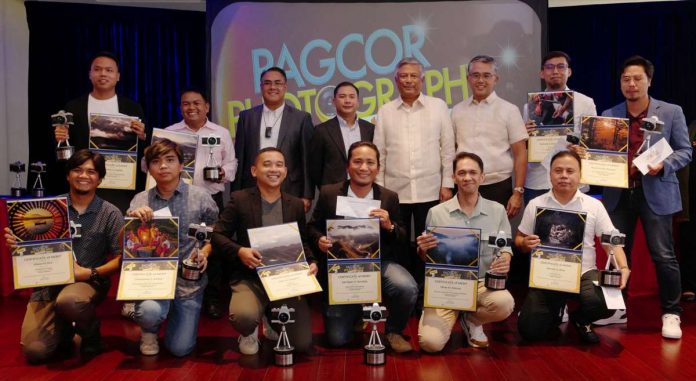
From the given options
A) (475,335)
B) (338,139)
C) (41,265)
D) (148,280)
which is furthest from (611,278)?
(41,265)

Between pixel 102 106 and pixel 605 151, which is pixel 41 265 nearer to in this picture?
pixel 102 106

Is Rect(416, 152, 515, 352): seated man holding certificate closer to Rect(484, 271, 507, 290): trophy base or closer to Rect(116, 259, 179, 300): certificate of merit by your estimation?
Rect(484, 271, 507, 290): trophy base

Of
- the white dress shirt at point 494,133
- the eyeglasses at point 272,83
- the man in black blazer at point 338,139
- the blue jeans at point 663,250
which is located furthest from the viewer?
the eyeglasses at point 272,83

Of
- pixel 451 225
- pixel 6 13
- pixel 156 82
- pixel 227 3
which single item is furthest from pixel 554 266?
pixel 6 13

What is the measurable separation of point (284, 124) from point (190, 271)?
170 cm

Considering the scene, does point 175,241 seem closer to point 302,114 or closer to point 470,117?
point 302,114

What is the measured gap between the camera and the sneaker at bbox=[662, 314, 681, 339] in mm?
4387

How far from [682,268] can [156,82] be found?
562cm

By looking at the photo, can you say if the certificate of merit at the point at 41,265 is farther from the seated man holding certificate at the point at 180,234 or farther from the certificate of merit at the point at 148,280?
the seated man holding certificate at the point at 180,234

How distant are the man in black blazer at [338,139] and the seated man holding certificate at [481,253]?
0.99 m

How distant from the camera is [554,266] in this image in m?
4.20

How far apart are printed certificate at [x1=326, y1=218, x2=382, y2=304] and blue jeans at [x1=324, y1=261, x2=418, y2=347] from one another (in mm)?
169

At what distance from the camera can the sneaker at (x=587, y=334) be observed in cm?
431

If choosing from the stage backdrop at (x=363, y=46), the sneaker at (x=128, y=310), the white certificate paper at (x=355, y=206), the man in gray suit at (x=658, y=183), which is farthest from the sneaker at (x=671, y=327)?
the sneaker at (x=128, y=310)
